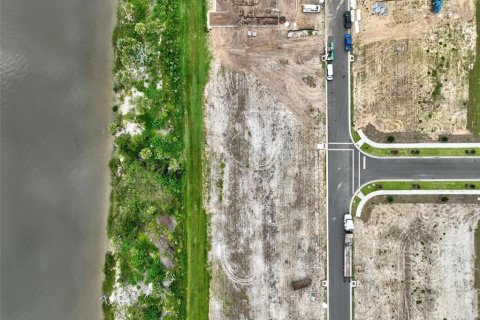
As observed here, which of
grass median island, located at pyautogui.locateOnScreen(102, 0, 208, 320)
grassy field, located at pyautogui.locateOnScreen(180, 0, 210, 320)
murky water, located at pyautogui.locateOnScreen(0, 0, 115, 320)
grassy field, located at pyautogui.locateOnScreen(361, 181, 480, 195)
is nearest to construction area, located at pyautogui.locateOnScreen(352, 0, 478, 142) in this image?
grassy field, located at pyautogui.locateOnScreen(361, 181, 480, 195)

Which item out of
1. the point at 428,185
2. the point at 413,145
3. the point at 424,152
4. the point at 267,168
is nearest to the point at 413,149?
the point at 413,145

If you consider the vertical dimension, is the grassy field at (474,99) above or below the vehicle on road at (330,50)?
below

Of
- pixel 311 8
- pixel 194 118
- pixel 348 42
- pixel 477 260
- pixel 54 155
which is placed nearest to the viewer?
pixel 477 260

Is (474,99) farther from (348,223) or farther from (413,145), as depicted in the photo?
(348,223)

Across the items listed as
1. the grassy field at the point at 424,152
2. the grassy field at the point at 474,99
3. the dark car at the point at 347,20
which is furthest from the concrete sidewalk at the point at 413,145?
the dark car at the point at 347,20

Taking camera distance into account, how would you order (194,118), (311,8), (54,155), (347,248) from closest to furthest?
(347,248), (311,8), (194,118), (54,155)

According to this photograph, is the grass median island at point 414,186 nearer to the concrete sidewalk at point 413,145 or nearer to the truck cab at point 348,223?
the truck cab at point 348,223

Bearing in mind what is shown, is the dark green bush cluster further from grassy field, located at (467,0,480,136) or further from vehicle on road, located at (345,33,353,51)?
grassy field, located at (467,0,480,136)
